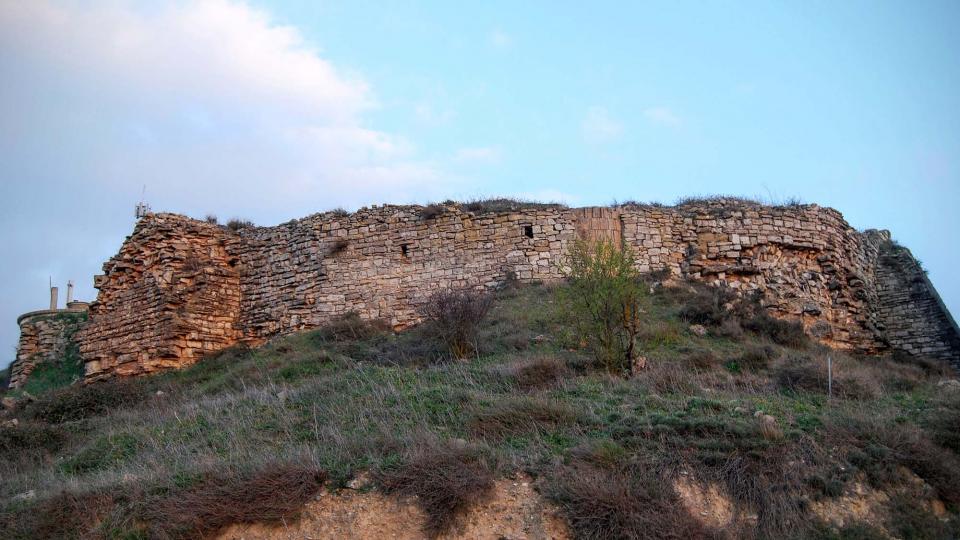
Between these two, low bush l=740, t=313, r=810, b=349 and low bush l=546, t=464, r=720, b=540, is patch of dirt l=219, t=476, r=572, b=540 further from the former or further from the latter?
low bush l=740, t=313, r=810, b=349

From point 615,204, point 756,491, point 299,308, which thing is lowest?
point 756,491

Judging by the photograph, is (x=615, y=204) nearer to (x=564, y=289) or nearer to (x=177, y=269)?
(x=564, y=289)

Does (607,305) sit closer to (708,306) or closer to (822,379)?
(822,379)

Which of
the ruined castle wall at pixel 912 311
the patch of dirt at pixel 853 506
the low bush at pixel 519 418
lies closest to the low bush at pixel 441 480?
the low bush at pixel 519 418

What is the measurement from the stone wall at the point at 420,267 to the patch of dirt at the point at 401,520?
9.30m

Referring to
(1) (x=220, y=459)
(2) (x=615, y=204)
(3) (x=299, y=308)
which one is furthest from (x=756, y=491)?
(3) (x=299, y=308)

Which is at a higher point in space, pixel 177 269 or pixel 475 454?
pixel 177 269

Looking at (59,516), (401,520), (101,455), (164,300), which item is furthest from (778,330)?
(59,516)

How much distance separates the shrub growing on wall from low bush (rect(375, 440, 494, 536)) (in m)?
4.46

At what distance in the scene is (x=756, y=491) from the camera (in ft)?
31.4

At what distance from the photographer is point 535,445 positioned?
34.3 feet

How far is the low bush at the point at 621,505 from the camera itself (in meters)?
8.96

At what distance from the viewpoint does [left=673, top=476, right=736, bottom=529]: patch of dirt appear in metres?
9.32

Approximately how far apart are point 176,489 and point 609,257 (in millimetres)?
7649
